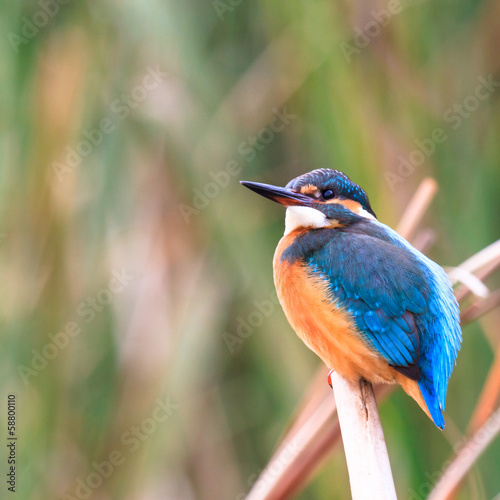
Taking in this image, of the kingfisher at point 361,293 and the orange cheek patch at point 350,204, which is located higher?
the orange cheek patch at point 350,204

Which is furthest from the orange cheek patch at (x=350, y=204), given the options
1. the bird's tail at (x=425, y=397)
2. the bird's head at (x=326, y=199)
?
the bird's tail at (x=425, y=397)

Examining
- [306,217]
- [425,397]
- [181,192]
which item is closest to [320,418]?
[425,397]

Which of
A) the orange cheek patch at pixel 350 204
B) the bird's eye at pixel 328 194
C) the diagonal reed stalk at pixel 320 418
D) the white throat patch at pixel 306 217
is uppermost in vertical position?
the bird's eye at pixel 328 194

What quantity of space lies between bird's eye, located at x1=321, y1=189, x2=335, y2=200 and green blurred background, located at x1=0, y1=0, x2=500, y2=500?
0.54ft

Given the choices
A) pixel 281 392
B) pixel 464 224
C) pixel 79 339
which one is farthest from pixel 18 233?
pixel 464 224

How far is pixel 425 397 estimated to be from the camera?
1.45 metres

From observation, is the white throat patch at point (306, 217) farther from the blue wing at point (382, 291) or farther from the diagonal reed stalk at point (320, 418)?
the diagonal reed stalk at point (320, 418)

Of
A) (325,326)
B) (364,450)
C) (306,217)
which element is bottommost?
(364,450)

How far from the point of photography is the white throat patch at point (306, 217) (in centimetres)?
167

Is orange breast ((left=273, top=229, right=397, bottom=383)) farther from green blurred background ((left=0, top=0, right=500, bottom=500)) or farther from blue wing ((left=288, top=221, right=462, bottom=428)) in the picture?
green blurred background ((left=0, top=0, right=500, bottom=500))

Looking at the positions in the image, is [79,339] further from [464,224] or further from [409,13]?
[409,13]

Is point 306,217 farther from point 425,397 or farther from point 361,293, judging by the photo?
point 425,397

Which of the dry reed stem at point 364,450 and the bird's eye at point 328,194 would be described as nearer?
the dry reed stem at point 364,450

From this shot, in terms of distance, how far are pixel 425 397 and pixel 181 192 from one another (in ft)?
3.24
